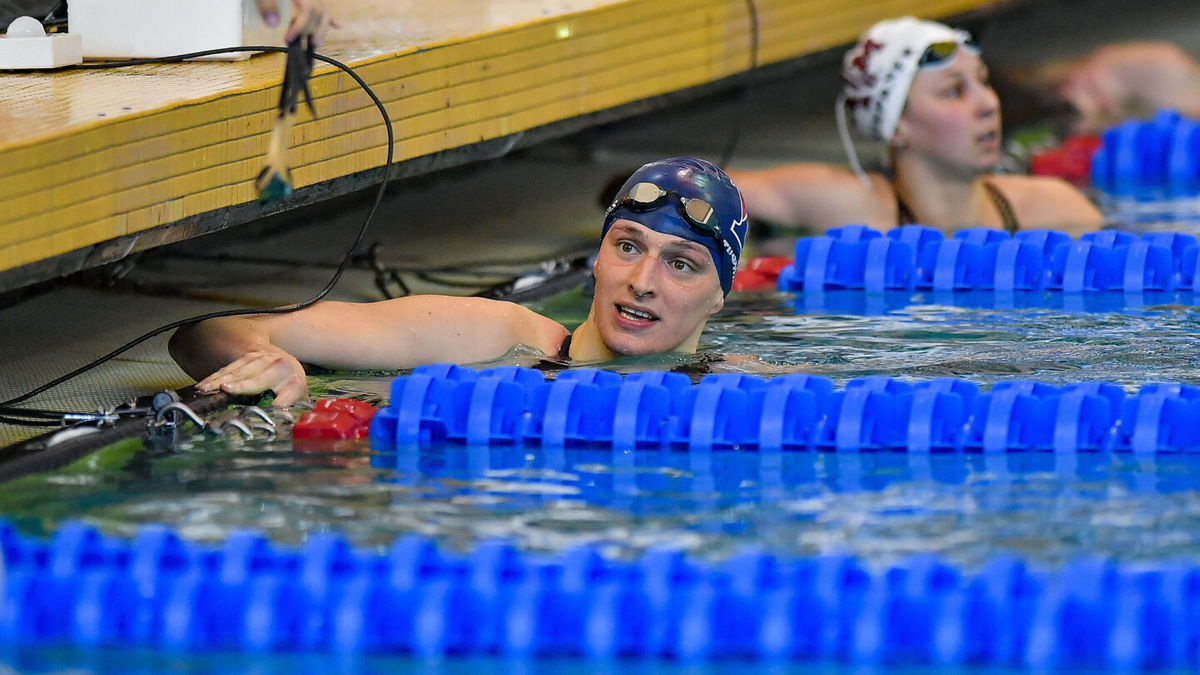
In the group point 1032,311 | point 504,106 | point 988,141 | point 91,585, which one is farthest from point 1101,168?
point 91,585

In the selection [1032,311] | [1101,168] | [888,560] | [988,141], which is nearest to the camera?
[888,560]

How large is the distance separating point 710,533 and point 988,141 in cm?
333

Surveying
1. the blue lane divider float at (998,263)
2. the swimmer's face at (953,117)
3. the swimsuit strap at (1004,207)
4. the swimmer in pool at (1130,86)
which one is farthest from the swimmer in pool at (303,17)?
the swimmer in pool at (1130,86)

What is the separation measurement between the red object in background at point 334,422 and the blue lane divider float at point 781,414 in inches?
1.3

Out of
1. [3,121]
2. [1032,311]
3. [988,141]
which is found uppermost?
[3,121]

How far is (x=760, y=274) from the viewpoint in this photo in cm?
529

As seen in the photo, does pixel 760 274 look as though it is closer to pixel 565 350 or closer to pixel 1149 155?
pixel 565 350

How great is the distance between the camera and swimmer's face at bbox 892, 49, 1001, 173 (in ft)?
18.7

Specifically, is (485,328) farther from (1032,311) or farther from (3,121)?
(1032,311)

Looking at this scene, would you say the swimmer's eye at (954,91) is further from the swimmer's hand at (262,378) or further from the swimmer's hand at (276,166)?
the swimmer's hand at (276,166)

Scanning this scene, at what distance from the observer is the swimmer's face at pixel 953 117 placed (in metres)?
5.71

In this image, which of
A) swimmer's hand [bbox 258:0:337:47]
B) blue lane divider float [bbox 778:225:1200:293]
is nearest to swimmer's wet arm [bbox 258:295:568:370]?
swimmer's hand [bbox 258:0:337:47]

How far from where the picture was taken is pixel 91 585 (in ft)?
8.05

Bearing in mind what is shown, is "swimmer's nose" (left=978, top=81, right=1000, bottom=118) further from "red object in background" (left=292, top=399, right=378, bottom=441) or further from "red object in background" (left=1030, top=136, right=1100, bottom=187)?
"red object in background" (left=292, top=399, right=378, bottom=441)
